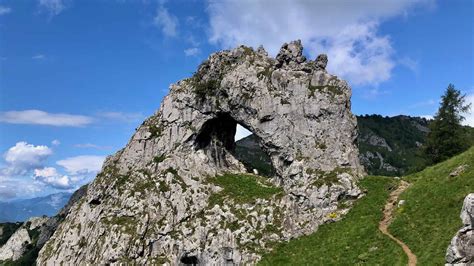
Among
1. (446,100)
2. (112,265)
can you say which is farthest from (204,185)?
(446,100)

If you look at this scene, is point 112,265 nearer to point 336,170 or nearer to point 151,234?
point 151,234

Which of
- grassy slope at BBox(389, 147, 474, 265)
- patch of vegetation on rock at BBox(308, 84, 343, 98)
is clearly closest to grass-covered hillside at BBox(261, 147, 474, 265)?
grassy slope at BBox(389, 147, 474, 265)

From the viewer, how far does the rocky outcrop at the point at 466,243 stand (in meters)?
26.3

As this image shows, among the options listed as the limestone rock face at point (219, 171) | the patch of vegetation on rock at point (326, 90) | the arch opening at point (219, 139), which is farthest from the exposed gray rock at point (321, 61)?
the arch opening at point (219, 139)

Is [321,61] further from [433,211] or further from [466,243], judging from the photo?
[466,243]

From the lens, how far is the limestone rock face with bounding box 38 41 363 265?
58.2 meters

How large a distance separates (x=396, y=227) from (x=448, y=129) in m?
38.1

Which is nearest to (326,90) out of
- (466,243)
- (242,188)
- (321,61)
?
(321,61)

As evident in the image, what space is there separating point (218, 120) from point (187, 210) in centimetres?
1840

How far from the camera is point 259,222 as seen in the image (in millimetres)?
58750

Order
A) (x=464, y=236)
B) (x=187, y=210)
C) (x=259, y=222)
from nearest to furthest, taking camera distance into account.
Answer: (x=464, y=236) → (x=259, y=222) → (x=187, y=210)

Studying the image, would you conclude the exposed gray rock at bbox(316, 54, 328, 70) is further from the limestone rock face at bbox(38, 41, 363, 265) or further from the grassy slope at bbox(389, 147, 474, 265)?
the grassy slope at bbox(389, 147, 474, 265)

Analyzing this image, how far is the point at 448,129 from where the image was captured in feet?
245

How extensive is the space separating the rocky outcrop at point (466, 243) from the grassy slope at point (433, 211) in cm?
829
